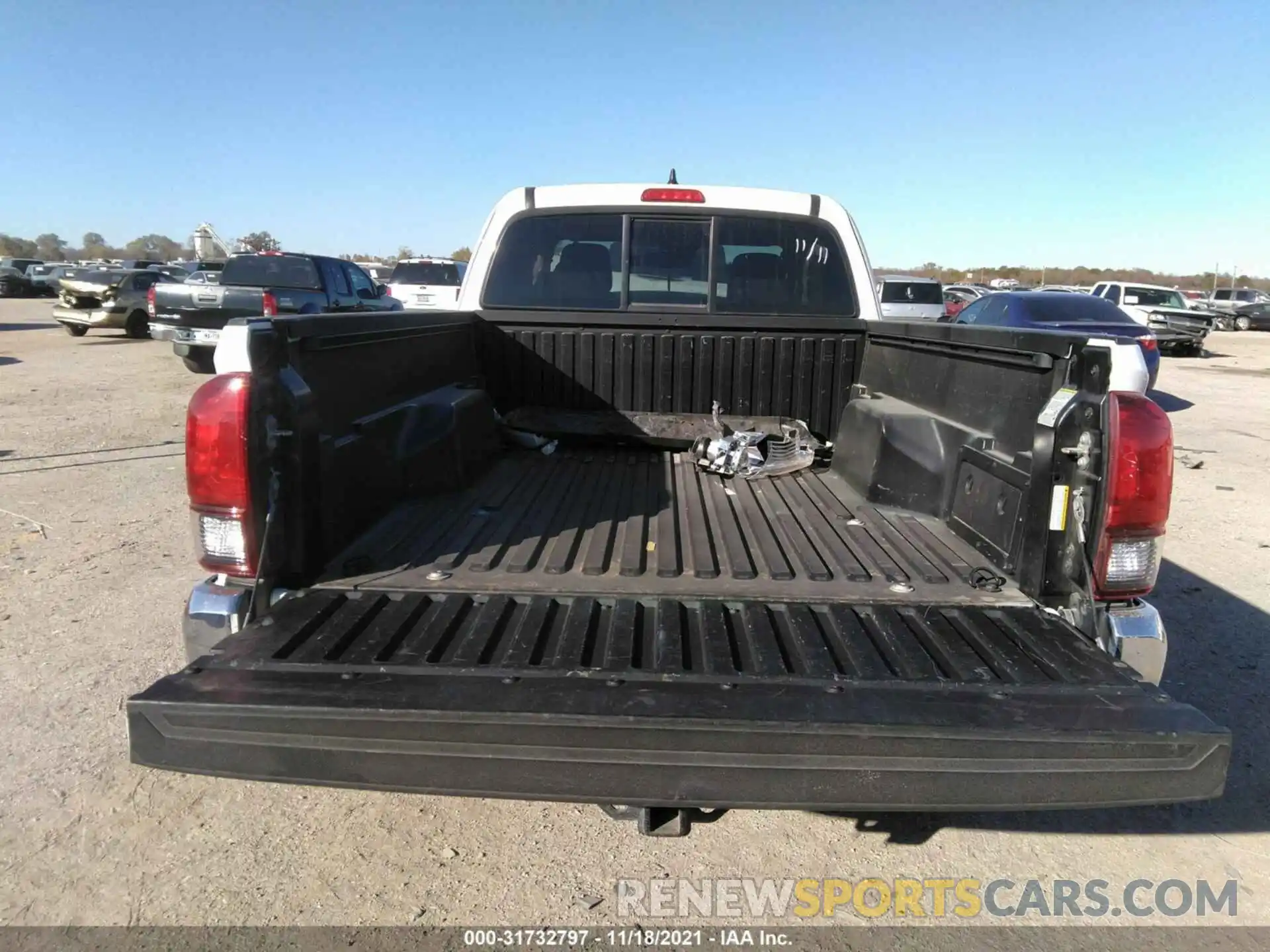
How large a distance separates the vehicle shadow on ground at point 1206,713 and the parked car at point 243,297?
11.7m

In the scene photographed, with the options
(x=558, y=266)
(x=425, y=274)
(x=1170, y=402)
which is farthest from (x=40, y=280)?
(x=1170, y=402)

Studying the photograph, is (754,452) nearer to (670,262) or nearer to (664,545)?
(670,262)

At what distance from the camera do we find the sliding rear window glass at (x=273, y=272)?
1387cm

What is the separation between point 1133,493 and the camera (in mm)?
2316

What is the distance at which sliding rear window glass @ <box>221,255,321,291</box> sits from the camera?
13.9 metres

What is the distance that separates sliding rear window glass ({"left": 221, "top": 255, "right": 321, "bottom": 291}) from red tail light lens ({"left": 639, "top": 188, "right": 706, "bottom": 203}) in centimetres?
1084

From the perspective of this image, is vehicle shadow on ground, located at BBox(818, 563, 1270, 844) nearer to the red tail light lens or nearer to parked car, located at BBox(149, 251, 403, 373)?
the red tail light lens

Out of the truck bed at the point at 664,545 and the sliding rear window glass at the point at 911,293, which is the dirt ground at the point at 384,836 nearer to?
the truck bed at the point at 664,545

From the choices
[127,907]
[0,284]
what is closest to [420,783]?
[127,907]

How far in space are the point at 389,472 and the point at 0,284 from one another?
46822 mm

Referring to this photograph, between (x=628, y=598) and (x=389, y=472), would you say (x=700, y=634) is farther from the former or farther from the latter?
(x=389, y=472)

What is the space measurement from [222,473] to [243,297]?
12.1 metres

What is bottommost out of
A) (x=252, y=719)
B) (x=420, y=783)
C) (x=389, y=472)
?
(x=420, y=783)

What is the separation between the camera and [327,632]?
2.23 meters
